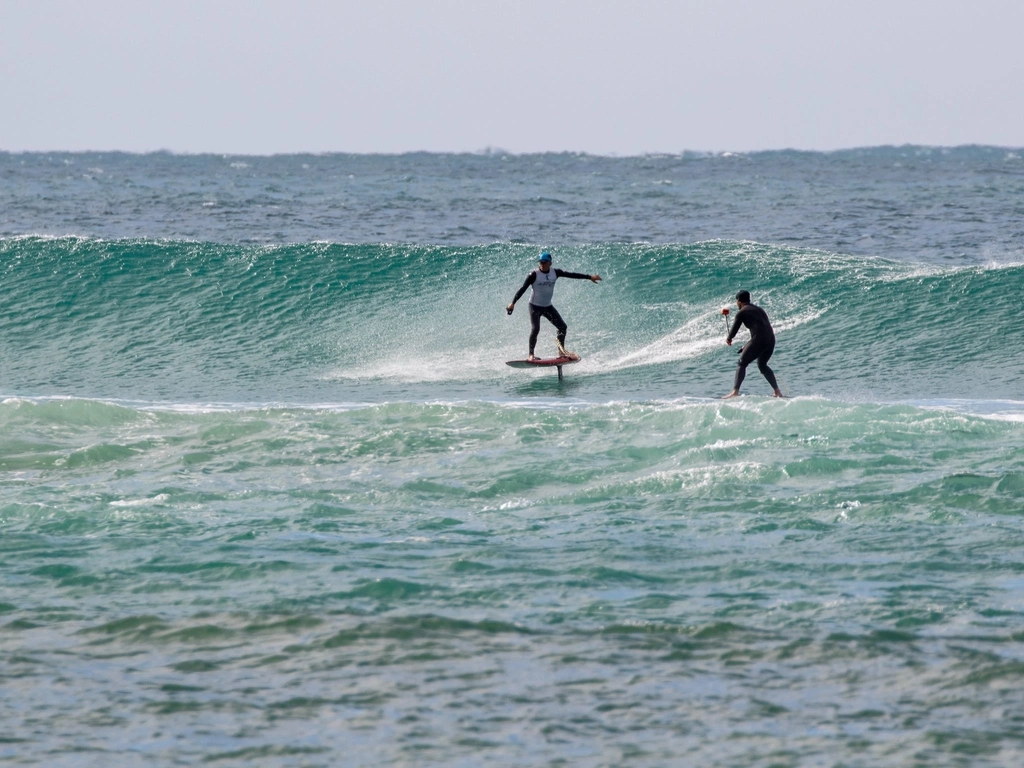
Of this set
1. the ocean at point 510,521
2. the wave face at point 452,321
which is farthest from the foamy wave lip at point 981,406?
the wave face at point 452,321

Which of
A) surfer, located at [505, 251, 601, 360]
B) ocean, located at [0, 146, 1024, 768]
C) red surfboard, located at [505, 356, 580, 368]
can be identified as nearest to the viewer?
ocean, located at [0, 146, 1024, 768]

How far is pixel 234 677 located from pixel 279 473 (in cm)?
503

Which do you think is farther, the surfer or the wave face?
the wave face

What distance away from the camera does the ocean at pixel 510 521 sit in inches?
265

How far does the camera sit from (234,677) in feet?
23.9

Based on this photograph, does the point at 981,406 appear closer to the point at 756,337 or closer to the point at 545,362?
the point at 756,337

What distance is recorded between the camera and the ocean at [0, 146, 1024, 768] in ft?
22.1

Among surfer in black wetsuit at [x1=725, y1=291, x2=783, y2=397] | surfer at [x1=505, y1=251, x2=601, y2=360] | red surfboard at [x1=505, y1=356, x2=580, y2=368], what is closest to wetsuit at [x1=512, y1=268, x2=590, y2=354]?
surfer at [x1=505, y1=251, x2=601, y2=360]

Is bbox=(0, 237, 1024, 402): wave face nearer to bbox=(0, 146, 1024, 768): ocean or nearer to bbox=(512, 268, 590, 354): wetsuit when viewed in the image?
bbox=(0, 146, 1024, 768): ocean

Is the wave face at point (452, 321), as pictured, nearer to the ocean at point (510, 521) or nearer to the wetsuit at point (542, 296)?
the ocean at point (510, 521)

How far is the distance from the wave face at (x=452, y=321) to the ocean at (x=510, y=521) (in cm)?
10

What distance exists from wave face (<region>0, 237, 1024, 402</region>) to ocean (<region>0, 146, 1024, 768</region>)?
10 cm

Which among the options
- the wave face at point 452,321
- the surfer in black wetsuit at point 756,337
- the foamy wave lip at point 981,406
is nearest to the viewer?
the foamy wave lip at point 981,406

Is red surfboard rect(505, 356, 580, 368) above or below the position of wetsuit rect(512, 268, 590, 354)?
below
